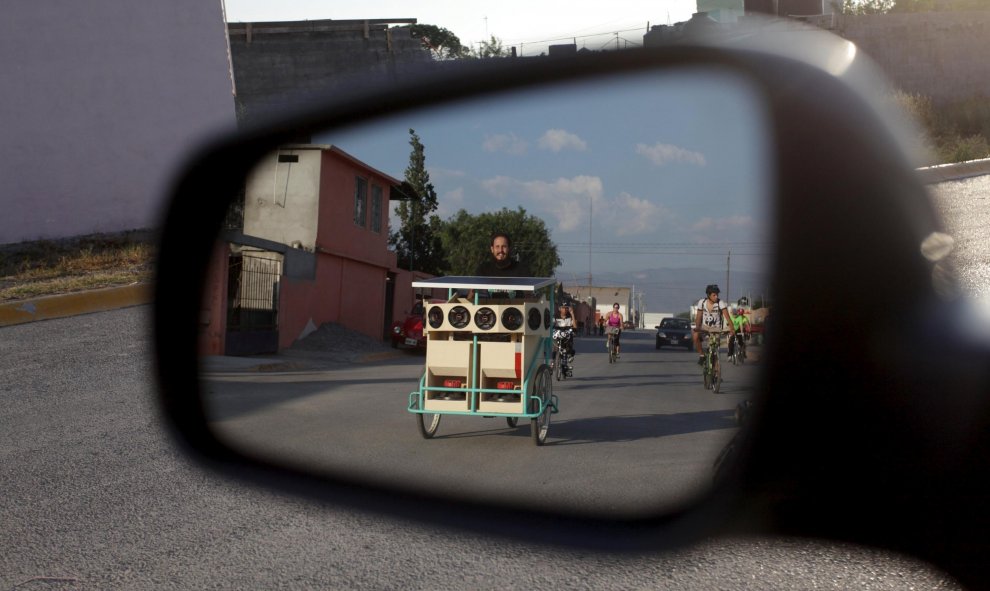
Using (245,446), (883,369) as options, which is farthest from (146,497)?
(883,369)

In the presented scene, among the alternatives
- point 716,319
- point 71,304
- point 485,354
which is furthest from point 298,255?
point 716,319

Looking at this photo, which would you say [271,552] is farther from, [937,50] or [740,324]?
[937,50]

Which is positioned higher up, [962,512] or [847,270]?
[847,270]

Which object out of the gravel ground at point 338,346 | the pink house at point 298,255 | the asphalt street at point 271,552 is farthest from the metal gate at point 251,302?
the asphalt street at point 271,552

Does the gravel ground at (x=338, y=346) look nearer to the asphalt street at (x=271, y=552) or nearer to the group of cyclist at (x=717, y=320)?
the asphalt street at (x=271, y=552)

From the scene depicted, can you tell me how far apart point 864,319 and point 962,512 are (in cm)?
69

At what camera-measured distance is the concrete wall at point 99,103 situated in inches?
712

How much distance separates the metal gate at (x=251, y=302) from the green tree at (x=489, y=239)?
1.33m

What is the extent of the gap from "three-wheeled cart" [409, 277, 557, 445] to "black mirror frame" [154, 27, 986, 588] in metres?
2.03

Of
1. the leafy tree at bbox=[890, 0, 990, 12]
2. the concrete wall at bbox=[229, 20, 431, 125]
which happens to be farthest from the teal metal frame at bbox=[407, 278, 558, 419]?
the leafy tree at bbox=[890, 0, 990, 12]

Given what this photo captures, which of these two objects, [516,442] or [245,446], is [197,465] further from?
[516,442]

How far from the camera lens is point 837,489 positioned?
216cm

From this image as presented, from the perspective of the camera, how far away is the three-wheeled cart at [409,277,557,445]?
5.50 m

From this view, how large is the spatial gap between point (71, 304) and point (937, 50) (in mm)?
28449
